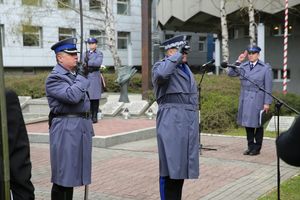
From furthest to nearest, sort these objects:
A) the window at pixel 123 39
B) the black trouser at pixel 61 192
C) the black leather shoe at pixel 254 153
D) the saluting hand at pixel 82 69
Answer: the window at pixel 123 39
the black leather shoe at pixel 254 153
the black trouser at pixel 61 192
the saluting hand at pixel 82 69

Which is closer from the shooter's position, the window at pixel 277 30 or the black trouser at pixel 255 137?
the black trouser at pixel 255 137

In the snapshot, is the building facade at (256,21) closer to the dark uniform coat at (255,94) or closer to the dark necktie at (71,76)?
the dark uniform coat at (255,94)

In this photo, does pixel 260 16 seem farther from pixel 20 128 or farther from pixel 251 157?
pixel 20 128

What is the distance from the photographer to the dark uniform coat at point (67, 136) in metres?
4.89

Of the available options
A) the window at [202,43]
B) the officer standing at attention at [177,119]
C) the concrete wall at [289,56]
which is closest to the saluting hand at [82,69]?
the officer standing at attention at [177,119]

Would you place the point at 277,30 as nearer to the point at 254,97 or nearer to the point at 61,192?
the point at 254,97

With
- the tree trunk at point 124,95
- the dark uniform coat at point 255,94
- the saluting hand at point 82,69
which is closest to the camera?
the saluting hand at point 82,69

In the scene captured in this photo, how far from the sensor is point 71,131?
495cm

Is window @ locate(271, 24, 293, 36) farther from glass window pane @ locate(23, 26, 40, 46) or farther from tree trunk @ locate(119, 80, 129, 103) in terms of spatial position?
glass window pane @ locate(23, 26, 40, 46)

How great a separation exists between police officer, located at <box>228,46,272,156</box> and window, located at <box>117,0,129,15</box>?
34530 mm

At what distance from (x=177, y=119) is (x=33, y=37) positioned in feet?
112

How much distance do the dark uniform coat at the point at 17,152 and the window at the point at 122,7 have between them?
40478 millimetres

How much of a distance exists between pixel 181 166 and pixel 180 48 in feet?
3.94

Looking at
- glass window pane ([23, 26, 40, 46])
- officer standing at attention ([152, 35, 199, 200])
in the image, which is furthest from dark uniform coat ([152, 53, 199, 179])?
glass window pane ([23, 26, 40, 46])
